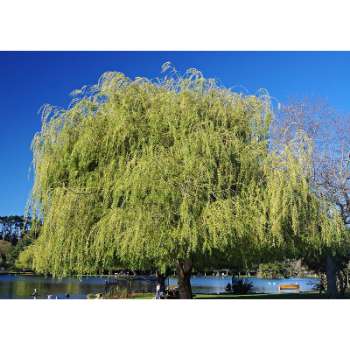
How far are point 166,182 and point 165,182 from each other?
5 centimetres

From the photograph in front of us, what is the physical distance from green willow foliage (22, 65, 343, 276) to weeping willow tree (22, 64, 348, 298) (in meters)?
0.03

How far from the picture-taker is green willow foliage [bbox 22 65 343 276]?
1213 cm

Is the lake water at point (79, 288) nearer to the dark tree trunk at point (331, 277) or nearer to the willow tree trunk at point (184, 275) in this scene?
the willow tree trunk at point (184, 275)

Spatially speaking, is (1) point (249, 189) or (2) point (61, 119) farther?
(2) point (61, 119)

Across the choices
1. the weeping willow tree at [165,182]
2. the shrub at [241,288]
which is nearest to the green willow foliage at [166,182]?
the weeping willow tree at [165,182]

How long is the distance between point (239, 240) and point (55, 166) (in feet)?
17.5

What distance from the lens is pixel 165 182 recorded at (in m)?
12.0

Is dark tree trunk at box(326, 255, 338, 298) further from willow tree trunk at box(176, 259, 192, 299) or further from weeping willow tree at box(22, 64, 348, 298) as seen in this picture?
willow tree trunk at box(176, 259, 192, 299)

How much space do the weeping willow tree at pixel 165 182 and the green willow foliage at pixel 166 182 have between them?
0.03m

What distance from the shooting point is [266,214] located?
13023 millimetres

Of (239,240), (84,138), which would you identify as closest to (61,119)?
(84,138)

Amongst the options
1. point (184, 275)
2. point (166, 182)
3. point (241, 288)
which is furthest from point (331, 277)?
point (166, 182)
